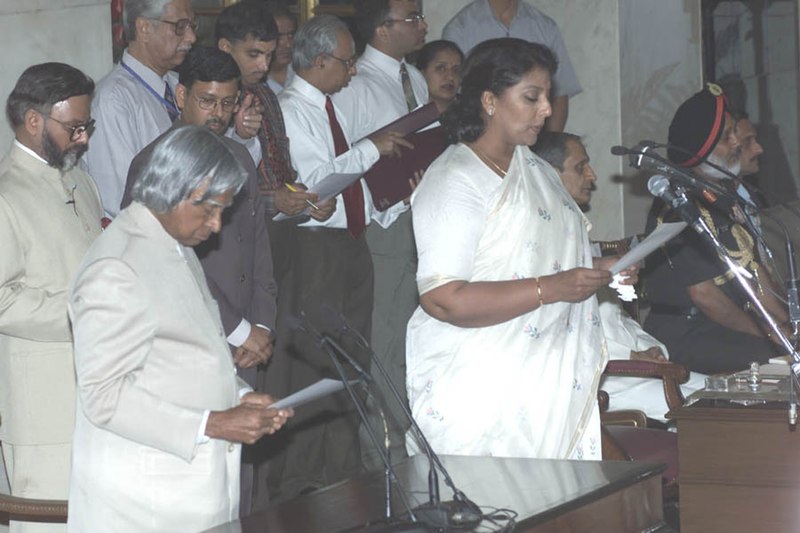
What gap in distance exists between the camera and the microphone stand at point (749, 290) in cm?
398

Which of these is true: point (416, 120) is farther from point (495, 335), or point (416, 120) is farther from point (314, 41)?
point (495, 335)

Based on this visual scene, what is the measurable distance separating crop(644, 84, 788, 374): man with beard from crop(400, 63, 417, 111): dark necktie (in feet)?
3.74

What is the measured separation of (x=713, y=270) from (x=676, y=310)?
0.94 feet

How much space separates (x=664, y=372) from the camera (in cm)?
562

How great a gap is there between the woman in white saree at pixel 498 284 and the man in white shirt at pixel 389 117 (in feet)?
6.57

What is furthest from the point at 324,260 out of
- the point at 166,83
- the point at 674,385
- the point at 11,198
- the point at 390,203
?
the point at 11,198

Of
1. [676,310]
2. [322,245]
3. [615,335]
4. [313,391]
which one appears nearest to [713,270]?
[676,310]

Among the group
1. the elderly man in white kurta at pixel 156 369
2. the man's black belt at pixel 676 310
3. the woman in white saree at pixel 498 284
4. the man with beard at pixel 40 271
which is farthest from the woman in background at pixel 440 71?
the elderly man in white kurta at pixel 156 369

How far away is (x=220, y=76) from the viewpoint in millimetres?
4836

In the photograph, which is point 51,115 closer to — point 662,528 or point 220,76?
point 220,76

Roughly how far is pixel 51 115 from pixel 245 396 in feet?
4.26

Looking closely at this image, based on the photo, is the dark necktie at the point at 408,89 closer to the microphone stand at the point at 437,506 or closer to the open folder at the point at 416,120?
the open folder at the point at 416,120

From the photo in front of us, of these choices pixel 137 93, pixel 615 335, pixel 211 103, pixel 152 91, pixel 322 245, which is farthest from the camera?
pixel 615 335

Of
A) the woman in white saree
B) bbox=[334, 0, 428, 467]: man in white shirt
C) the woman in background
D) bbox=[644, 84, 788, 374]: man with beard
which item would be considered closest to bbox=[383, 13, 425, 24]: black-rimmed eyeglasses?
bbox=[334, 0, 428, 467]: man in white shirt
